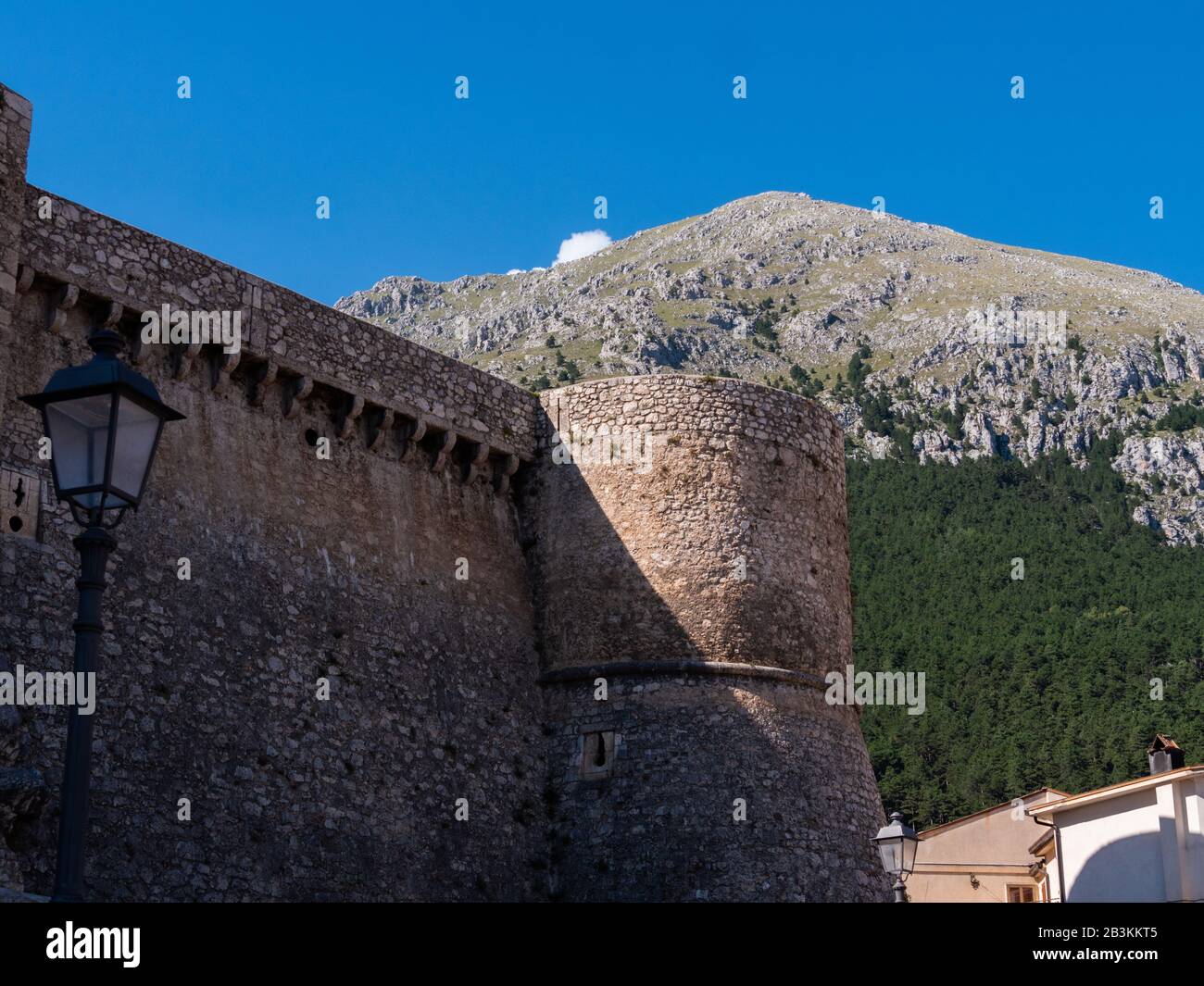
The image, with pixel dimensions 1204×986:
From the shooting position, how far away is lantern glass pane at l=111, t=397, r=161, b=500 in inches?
304

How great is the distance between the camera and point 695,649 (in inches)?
777

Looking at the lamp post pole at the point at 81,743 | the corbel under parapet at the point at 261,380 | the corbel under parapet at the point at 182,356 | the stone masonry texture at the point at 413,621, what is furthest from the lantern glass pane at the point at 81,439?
the corbel under parapet at the point at 261,380

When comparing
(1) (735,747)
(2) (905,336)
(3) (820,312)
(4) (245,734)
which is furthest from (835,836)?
(3) (820,312)

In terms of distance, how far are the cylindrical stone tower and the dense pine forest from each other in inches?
1042

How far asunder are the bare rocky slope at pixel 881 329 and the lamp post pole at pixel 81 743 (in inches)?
2765

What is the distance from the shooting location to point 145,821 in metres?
14.8

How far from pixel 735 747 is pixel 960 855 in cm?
1531

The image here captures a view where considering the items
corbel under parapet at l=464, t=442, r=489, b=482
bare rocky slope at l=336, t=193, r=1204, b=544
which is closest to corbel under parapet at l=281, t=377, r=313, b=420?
corbel under parapet at l=464, t=442, r=489, b=482

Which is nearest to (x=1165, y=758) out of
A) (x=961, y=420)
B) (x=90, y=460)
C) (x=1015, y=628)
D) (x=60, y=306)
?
(x=60, y=306)

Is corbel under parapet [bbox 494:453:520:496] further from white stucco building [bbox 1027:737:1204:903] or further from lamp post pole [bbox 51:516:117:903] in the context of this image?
lamp post pole [bbox 51:516:117:903]

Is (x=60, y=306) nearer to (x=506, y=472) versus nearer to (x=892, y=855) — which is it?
(x=506, y=472)
